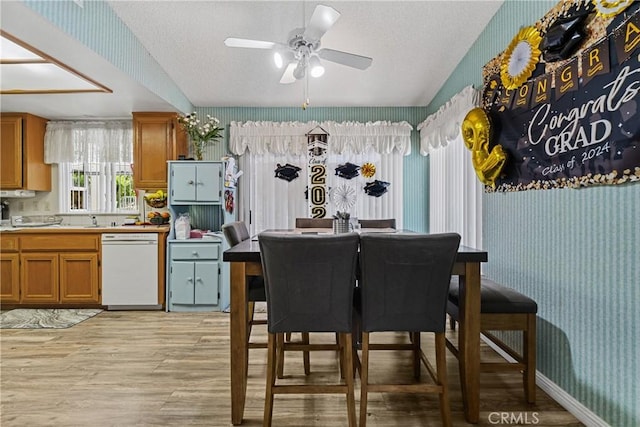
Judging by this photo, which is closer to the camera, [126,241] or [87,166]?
[126,241]

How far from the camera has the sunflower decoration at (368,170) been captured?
461 centimetres

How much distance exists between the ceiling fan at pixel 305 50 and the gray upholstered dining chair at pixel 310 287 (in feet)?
4.46

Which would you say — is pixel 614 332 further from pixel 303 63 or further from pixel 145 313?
pixel 145 313

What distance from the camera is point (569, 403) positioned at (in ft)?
6.21

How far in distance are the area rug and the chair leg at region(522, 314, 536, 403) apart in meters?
3.86

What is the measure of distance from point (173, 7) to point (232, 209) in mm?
2367

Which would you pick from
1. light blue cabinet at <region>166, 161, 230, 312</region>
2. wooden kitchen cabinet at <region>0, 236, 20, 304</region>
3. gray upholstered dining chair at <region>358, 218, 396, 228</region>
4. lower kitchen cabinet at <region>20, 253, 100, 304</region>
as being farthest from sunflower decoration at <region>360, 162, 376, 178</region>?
wooden kitchen cabinet at <region>0, 236, 20, 304</region>

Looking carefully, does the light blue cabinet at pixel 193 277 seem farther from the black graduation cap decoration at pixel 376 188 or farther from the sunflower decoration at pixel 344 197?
the black graduation cap decoration at pixel 376 188

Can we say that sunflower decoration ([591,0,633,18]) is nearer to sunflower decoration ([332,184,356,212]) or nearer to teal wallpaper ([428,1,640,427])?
teal wallpaper ([428,1,640,427])

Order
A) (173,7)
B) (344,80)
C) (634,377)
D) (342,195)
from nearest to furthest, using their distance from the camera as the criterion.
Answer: (634,377)
(173,7)
(344,80)
(342,195)

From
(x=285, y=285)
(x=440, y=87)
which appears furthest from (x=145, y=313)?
(x=440, y=87)

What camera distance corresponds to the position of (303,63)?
2479 mm

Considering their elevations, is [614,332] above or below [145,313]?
above

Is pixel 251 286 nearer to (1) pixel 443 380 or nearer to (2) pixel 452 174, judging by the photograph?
(1) pixel 443 380
